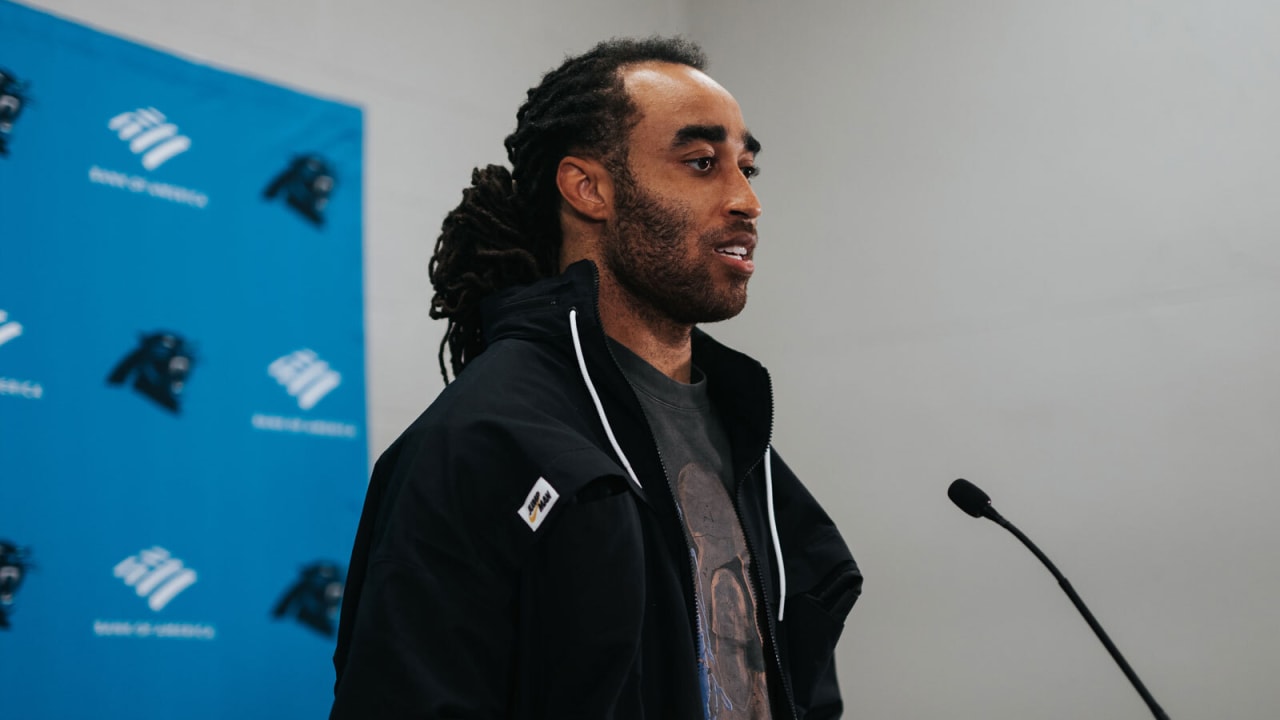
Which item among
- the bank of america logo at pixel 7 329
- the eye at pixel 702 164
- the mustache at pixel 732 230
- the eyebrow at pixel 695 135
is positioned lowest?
the bank of america logo at pixel 7 329

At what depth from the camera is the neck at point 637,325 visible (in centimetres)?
139

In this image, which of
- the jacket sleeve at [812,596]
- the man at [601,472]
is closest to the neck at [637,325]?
the man at [601,472]

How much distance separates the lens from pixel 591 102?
1476 mm

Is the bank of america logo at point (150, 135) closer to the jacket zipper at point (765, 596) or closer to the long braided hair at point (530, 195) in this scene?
the long braided hair at point (530, 195)

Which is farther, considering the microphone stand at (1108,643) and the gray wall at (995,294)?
the gray wall at (995,294)

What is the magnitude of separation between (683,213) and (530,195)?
Result: 0.81 feet

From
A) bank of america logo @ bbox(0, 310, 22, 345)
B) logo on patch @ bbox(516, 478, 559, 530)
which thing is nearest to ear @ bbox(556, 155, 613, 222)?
logo on patch @ bbox(516, 478, 559, 530)

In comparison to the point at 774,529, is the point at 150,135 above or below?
above

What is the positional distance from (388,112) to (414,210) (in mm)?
221

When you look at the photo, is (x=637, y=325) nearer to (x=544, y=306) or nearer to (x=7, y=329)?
(x=544, y=306)

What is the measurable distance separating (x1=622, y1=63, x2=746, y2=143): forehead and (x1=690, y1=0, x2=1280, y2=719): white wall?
3.82 ft

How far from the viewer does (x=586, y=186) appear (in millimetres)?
1441

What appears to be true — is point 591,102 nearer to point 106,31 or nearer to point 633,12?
point 106,31

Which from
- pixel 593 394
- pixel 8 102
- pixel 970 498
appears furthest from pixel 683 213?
pixel 8 102
